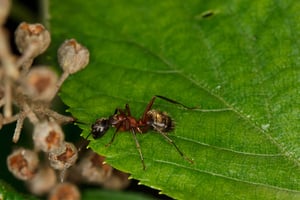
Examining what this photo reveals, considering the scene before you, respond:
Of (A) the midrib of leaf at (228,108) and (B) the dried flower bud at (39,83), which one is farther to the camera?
(A) the midrib of leaf at (228,108)

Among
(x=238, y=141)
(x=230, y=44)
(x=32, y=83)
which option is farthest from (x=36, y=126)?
(x=230, y=44)

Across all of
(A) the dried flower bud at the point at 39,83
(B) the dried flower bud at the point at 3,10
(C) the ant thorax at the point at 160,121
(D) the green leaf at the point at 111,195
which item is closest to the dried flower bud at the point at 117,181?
(D) the green leaf at the point at 111,195

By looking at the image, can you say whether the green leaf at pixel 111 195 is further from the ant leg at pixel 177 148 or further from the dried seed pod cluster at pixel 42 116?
the ant leg at pixel 177 148

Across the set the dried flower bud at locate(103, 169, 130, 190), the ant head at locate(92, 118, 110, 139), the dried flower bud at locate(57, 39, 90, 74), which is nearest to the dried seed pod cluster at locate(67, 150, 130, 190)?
the dried flower bud at locate(103, 169, 130, 190)

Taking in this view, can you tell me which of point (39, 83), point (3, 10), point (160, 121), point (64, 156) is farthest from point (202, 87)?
point (3, 10)

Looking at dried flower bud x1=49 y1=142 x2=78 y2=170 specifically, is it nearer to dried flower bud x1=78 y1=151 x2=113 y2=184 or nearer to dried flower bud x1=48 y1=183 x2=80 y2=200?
dried flower bud x1=48 y1=183 x2=80 y2=200

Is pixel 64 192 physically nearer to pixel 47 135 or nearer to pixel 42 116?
pixel 42 116
